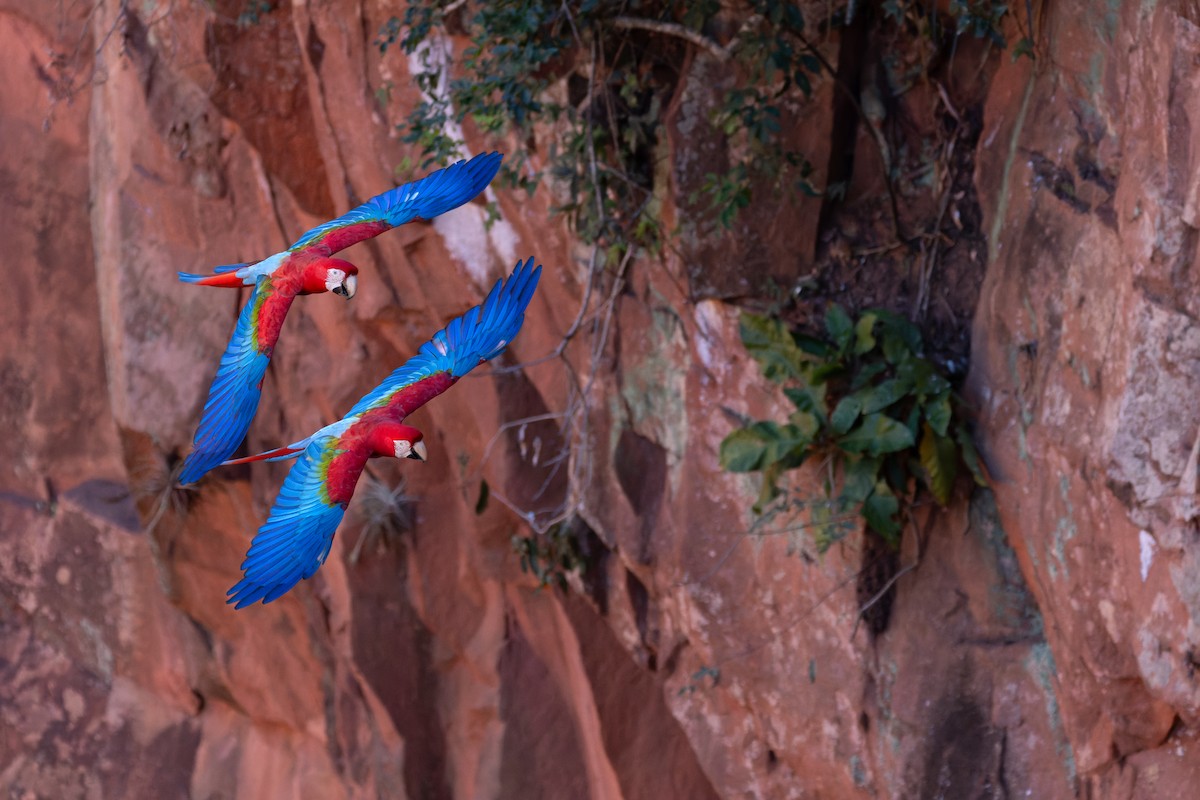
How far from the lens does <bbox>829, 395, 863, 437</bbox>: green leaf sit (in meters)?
3.16

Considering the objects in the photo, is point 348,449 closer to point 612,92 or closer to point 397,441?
point 397,441

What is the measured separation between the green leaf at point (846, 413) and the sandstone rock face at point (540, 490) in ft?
0.96

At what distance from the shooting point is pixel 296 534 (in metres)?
1.82

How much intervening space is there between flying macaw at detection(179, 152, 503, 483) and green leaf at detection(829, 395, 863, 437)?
135 centimetres

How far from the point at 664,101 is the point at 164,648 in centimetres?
364

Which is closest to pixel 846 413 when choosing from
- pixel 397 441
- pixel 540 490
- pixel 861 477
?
pixel 861 477

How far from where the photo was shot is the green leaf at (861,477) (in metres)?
3.21

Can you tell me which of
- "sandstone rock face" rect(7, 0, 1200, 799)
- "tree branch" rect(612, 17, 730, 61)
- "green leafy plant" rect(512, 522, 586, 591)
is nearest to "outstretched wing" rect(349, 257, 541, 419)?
"sandstone rock face" rect(7, 0, 1200, 799)

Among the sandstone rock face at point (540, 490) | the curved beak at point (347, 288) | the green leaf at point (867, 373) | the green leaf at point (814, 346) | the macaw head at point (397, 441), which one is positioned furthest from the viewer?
the green leaf at point (814, 346)

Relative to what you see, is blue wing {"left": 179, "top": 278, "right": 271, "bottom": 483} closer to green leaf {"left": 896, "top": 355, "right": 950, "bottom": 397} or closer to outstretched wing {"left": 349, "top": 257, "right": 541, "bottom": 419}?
outstretched wing {"left": 349, "top": 257, "right": 541, "bottom": 419}

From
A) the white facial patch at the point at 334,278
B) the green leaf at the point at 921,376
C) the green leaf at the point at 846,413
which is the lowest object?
the green leaf at the point at 846,413

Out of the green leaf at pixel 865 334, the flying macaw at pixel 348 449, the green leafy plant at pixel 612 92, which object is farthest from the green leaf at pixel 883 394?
the flying macaw at pixel 348 449

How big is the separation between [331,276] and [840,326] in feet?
5.28

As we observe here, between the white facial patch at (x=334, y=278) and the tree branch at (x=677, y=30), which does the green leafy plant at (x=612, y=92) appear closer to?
the tree branch at (x=677, y=30)
